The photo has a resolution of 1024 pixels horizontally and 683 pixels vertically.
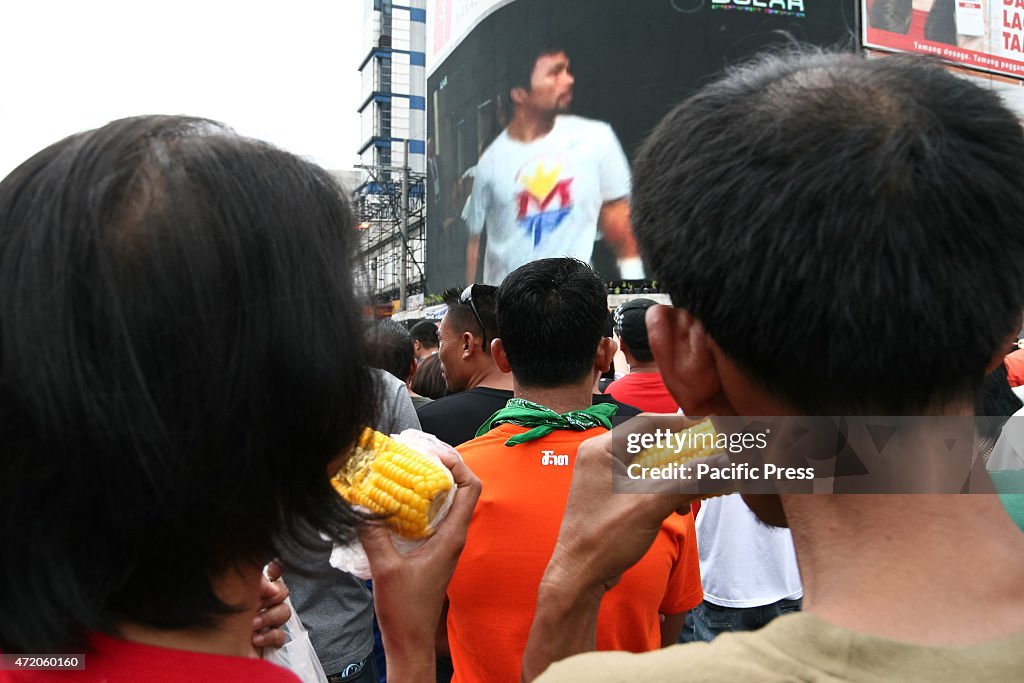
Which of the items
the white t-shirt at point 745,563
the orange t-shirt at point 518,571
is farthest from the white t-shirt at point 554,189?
the orange t-shirt at point 518,571

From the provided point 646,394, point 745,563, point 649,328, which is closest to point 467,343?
point 646,394

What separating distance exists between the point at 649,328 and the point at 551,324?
1.50 metres

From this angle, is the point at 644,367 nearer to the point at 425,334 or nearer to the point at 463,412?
the point at 463,412

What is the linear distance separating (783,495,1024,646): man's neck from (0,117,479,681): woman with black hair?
67 centimetres

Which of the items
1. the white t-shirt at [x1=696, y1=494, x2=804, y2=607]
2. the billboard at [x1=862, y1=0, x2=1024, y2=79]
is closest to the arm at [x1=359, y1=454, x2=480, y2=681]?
the white t-shirt at [x1=696, y1=494, x2=804, y2=607]

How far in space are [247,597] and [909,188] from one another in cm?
101

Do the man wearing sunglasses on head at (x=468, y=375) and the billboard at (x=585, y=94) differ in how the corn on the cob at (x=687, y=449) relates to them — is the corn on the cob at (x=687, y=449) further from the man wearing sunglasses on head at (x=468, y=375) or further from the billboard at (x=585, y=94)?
the billboard at (x=585, y=94)

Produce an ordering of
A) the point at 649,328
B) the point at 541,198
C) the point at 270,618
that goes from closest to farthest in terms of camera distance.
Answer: the point at 649,328
the point at 270,618
the point at 541,198

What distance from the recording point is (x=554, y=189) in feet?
77.2

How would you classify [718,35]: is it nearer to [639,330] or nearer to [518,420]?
[639,330]

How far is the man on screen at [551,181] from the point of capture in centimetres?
2288

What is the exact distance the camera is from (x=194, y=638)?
0.98m

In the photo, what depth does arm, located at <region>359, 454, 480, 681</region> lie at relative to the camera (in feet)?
4.59

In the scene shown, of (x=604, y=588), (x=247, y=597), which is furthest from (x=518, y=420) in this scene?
(x=247, y=597)
